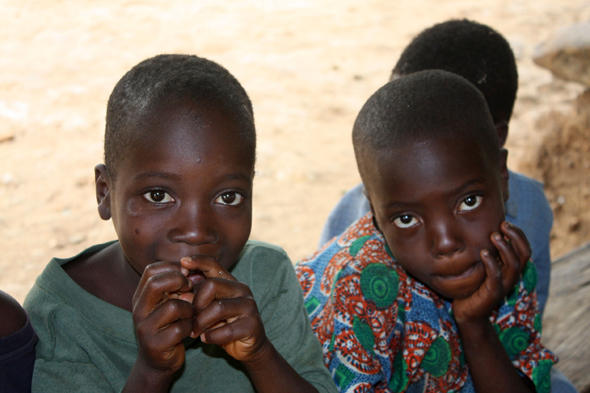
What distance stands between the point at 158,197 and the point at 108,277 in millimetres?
360

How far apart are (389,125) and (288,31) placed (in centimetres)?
843

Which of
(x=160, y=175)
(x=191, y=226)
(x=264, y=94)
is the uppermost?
(x=160, y=175)

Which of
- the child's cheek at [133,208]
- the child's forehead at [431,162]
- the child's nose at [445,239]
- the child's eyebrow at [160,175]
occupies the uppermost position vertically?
the child's eyebrow at [160,175]

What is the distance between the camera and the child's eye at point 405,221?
1.82 m

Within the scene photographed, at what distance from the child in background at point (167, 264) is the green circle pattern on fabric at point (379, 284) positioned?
0.34 meters

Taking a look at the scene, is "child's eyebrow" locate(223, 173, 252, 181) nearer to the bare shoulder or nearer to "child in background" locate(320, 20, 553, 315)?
the bare shoulder

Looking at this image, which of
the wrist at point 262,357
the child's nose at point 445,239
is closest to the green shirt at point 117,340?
the wrist at point 262,357

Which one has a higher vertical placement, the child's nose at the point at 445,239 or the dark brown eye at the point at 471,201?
the dark brown eye at the point at 471,201

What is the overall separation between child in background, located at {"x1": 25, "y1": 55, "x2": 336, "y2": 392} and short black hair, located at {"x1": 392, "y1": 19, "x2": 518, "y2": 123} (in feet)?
3.85

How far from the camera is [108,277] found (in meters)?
1.65

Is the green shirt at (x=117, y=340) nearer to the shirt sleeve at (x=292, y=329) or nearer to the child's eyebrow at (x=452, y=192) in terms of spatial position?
the shirt sleeve at (x=292, y=329)

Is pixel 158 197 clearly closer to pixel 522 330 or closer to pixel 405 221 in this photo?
pixel 405 221

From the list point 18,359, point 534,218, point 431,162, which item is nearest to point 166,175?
point 18,359

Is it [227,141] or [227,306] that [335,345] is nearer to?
[227,306]
